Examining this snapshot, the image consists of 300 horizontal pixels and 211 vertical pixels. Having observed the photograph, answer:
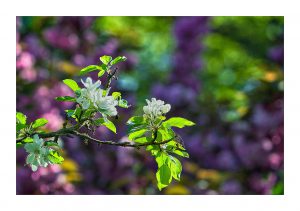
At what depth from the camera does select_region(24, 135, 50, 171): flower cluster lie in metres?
1.34

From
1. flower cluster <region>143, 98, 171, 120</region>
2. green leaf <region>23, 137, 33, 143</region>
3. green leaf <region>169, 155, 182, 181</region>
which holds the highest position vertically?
flower cluster <region>143, 98, 171, 120</region>

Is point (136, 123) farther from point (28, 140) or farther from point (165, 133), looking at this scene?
point (28, 140)

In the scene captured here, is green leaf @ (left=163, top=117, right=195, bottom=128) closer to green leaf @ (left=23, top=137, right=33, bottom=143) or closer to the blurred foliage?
green leaf @ (left=23, top=137, right=33, bottom=143)

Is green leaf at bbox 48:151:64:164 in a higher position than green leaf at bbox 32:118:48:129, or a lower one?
lower

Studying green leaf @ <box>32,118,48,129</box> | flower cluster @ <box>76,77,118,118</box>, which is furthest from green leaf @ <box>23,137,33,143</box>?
flower cluster @ <box>76,77,118,118</box>

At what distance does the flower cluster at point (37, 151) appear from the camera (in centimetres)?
134

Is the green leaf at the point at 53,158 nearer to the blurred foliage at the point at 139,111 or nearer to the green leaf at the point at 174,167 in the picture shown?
the green leaf at the point at 174,167

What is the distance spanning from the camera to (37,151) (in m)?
1.35

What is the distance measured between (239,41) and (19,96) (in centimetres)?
428

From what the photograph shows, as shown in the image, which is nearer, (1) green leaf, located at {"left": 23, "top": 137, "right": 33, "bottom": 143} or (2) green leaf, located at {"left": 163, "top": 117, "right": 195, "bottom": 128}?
(2) green leaf, located at {"left": 163, "top": 117, "right": 195, "bottom": 128}

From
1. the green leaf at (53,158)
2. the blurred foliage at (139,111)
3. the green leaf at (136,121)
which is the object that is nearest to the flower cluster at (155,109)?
the green leaf at (136,121)

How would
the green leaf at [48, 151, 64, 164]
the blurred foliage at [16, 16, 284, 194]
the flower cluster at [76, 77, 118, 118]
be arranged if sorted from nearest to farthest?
the flower cluster at [76, 77, 118, 118]
the green leaf at [48, 151, 64, 164]
the blurred foliage at [16, 16, 284, 194]

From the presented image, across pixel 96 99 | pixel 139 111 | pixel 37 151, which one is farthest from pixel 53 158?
pixel 139 111
